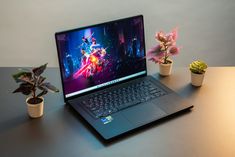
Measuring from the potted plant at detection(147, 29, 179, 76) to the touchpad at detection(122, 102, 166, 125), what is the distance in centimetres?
28

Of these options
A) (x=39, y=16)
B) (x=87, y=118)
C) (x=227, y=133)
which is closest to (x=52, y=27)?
(x=39, y=16)

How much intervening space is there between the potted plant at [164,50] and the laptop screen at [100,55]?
7 centimetres

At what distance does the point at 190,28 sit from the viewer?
8.46 ft

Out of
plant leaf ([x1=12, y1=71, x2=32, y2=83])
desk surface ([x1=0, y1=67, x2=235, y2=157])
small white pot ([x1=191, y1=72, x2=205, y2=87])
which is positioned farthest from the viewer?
small white pot ([x1=191, y1=72, x2=205, y2=87])

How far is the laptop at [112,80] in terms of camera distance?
1.30m

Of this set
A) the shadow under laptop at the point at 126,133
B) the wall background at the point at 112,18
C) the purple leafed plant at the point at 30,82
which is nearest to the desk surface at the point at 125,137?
the shadow under laptop at the point at 126,133

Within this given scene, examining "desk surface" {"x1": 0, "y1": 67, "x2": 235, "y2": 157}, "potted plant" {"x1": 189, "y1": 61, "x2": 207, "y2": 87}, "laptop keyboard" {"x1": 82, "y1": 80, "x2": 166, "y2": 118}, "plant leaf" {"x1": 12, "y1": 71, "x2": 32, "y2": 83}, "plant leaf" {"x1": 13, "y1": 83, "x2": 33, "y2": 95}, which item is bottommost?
"desk surface" {"x1": 0, "y1": 67, "x2": 235, "y2": 157}

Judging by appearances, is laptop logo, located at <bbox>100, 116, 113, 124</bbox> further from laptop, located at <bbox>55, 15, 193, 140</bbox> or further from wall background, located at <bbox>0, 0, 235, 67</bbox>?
wall background, located at <bbox>0, 0, 235, 67</bbox>

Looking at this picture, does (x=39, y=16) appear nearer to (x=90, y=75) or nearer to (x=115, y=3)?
(x=115, y=3)

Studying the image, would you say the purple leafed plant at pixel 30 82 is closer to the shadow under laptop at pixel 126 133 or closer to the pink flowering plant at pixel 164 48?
the shadow under laptop at pixel 126 133

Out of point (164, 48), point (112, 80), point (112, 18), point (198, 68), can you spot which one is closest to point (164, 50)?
point (164, 48)

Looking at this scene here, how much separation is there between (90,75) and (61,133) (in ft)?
0.91

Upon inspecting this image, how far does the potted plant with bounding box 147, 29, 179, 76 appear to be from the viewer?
158cm

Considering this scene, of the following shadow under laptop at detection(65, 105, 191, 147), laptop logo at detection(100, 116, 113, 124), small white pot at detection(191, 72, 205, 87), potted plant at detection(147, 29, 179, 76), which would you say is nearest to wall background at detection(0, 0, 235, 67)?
potted plant at detection(147, 29, 179, 76)
